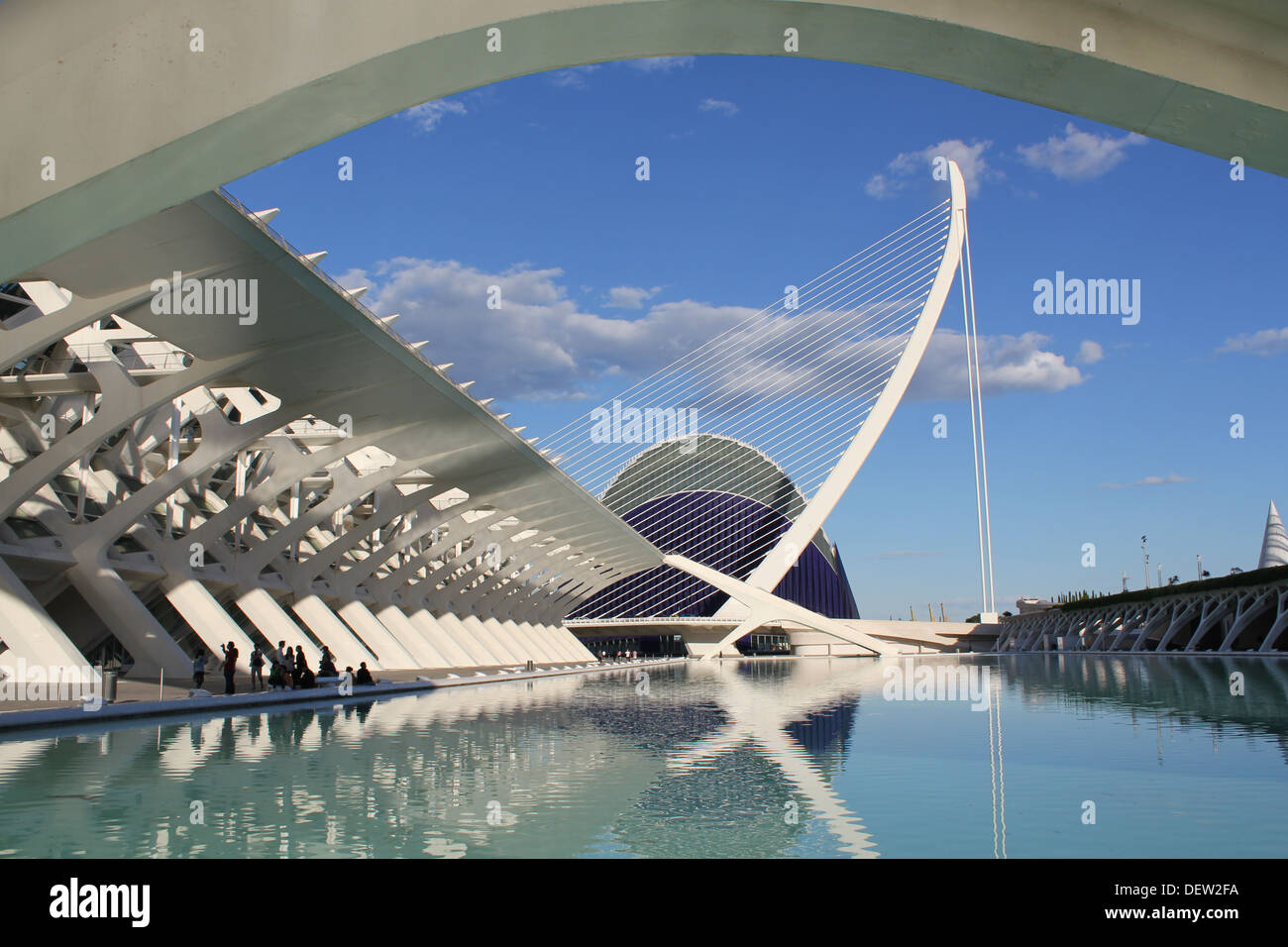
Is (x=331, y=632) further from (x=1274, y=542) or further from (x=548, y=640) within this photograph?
(x=1274, y=542)

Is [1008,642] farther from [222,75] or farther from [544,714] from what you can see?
[222,75]

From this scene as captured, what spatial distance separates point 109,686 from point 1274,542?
68515mm

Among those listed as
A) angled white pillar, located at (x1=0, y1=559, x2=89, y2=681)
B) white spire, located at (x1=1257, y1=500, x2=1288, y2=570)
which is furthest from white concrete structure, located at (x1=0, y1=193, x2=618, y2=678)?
white spire, located at (x1=1257, y1=500, x2=1288, y2=570)

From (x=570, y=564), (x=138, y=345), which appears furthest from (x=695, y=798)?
(x=570, y=564)

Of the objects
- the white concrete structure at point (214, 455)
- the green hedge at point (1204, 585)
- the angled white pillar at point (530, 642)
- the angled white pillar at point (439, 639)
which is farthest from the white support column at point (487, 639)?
the green hedge at point (1204, 585)

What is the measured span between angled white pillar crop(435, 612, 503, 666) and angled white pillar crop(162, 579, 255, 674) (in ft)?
41.0

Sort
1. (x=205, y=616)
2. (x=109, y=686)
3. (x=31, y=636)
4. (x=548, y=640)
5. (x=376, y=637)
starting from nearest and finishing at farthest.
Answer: (x=109, y=686)
(x=31, y=636)
(x=205, y=616)
(x=376, y=637)
(x=548, y=640)

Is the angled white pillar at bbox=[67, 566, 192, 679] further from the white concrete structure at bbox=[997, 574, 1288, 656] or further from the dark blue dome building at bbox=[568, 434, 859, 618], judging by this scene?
the dark blue dome building at bbox=[568, 434, 859, 618]

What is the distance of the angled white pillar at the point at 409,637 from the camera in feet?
84.8

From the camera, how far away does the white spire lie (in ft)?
205

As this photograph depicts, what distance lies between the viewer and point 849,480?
129ft

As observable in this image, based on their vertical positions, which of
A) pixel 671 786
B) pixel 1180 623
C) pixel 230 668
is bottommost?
pixel 1180 623

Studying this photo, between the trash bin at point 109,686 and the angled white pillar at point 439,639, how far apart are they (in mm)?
14997

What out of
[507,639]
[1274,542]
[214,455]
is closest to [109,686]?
[214,455]
